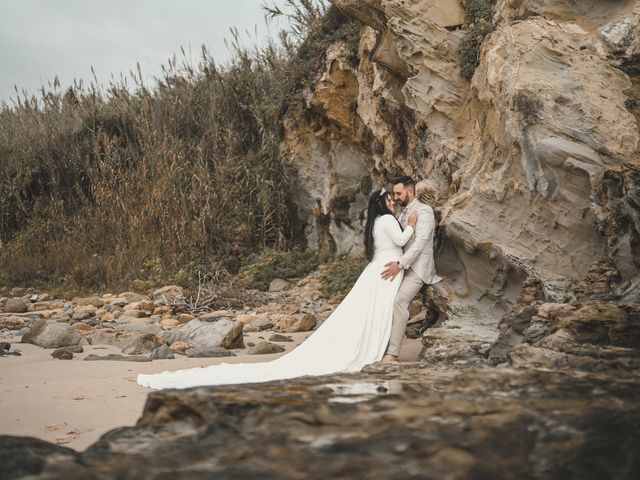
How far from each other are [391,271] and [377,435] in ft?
15.0

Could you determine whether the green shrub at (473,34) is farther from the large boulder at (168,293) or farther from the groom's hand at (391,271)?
the large boulder at (168,293)

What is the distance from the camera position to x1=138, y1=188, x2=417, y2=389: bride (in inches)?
215

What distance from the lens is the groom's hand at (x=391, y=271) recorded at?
21.1 feet

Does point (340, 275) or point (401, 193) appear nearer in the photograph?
point (401, 193)

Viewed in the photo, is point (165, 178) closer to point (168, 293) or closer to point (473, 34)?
point (168, 293)

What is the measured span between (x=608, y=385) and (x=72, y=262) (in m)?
12.0

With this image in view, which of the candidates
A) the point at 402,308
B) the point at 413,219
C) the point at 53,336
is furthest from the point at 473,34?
the point at 53,336

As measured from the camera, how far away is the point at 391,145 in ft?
32.5

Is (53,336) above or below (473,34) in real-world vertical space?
below

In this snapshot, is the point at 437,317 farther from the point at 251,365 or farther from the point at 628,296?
the point at 628,296

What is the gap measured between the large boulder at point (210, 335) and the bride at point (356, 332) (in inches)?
45.2

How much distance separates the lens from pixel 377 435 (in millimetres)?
1920

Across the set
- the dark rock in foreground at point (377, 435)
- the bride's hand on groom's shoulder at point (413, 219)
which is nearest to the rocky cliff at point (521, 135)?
the bride's hand on groom's shoulder at point (413, 219)

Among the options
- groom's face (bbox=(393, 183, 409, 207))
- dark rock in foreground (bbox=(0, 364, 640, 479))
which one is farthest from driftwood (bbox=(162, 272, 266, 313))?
dark rock in foreground (bbox=(0, 364, 640, 479))
